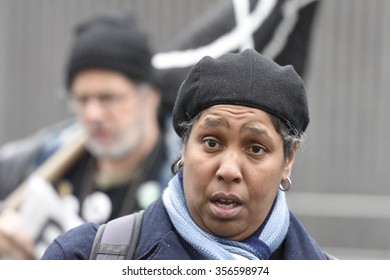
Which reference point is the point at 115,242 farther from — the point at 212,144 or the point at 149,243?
the point at 212,144

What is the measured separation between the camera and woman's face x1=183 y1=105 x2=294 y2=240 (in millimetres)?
1991

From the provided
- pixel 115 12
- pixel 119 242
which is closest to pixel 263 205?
pixel 119 242

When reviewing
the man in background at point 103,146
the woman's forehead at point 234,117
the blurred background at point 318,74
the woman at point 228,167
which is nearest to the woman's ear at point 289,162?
the woman at point 228,167

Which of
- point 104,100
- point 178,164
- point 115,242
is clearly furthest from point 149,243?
point 104,100

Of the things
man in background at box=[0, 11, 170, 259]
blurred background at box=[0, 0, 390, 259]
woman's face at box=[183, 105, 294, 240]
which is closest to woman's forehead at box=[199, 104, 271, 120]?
woman's face at box=[183, 105, 294, 240]

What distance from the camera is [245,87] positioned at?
79.0 inches

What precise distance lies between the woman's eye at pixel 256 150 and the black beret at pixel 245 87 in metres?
Answer: 0.07

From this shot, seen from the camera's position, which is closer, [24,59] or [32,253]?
[32,253]

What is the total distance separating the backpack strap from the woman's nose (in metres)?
0.22

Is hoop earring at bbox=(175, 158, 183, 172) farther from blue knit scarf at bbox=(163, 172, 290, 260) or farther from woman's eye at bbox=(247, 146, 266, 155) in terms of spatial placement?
woman's eye at bbox=(247, 146, 266, 155)

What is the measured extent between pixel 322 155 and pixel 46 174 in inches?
61.5
